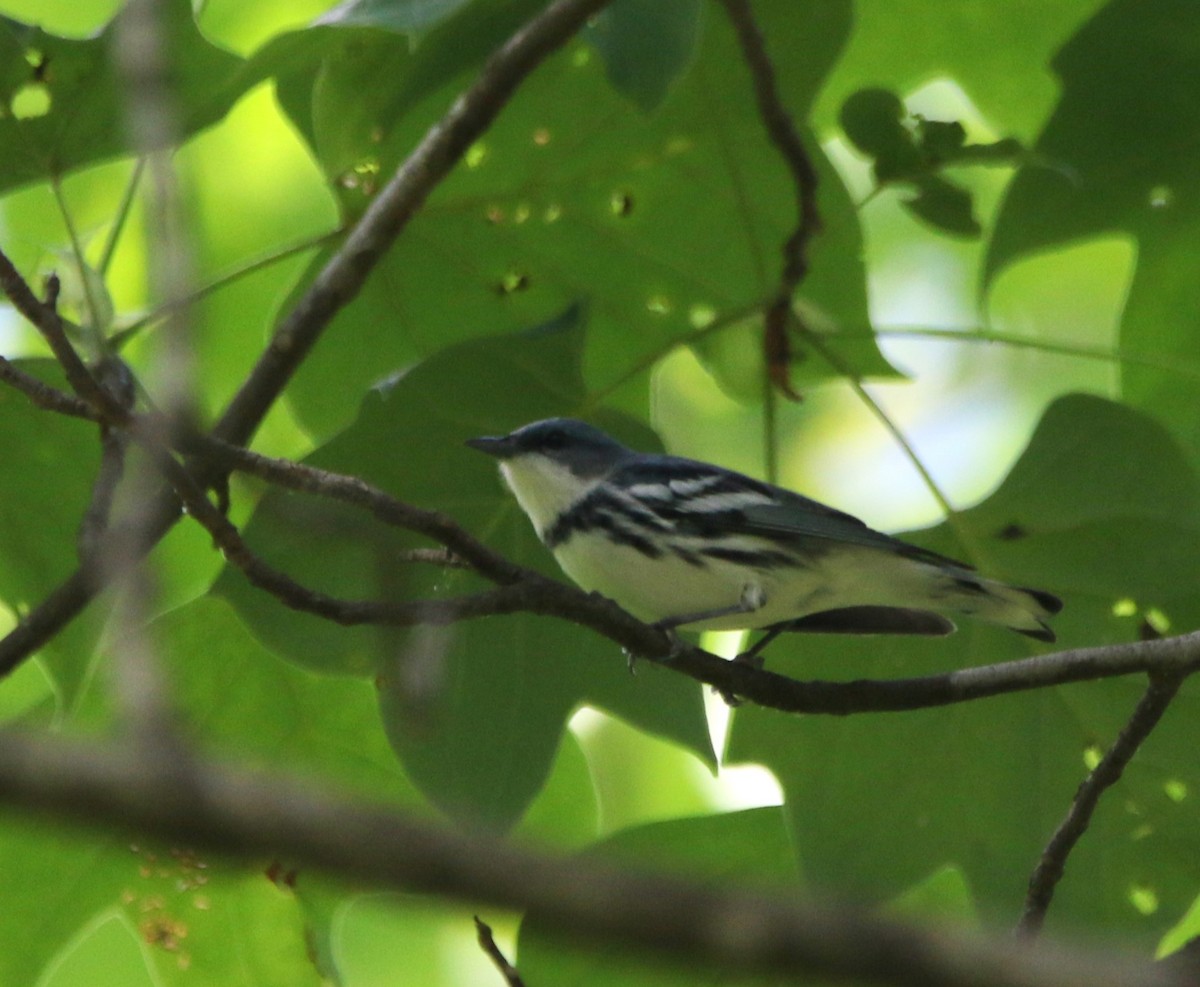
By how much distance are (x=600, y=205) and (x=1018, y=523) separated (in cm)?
87

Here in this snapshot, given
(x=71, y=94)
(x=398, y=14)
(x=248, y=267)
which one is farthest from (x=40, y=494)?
(x=398, y=14)

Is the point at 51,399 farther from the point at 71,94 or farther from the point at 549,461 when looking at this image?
Answer: the point at 549,461

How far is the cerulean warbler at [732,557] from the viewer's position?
2.32 m

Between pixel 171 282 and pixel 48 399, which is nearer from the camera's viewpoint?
pixel 171 282

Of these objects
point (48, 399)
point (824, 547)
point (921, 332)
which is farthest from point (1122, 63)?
point (48, 399)

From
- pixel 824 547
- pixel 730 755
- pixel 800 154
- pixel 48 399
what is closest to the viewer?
pixel 48 399

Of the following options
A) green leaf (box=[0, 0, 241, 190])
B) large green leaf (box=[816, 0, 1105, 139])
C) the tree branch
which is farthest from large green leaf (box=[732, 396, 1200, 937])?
the tree branch

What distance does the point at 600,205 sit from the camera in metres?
2.52

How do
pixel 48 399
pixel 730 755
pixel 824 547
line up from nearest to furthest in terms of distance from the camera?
pixel 48 399 → pixel 730 755 → pixel 824 547

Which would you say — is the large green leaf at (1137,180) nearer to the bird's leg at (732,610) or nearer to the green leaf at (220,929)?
the bird's leg at (732,610)

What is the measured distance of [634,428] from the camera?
244 centimetres

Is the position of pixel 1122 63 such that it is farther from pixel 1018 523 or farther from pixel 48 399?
pixel 48 399

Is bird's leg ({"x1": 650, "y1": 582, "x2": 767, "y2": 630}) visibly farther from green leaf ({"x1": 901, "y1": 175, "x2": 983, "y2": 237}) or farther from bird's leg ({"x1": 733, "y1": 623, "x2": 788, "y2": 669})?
green leaf ({"x1": 901, "y1": 175, "x2": 983, "y2": 237})

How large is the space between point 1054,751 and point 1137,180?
0.91 metres
